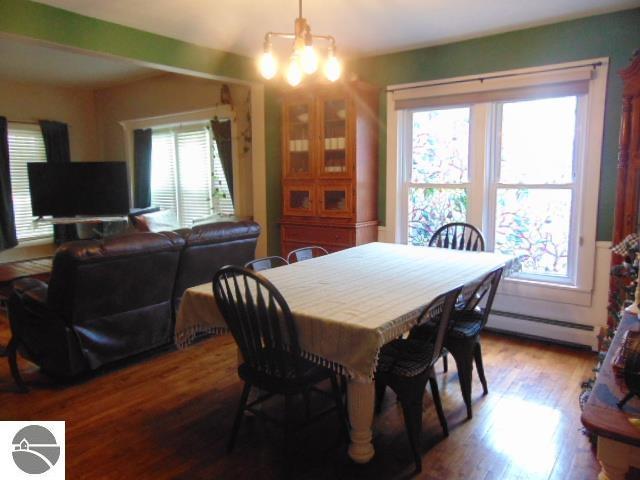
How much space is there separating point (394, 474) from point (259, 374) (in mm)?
736

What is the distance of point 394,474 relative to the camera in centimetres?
209

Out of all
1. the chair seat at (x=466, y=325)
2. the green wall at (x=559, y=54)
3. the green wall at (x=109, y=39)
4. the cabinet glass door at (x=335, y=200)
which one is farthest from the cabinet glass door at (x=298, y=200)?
the chair seat at (x=466, y=325)

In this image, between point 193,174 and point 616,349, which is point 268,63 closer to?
point 616,349

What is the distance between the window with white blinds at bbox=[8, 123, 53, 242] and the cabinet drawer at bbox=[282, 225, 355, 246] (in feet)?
12.1

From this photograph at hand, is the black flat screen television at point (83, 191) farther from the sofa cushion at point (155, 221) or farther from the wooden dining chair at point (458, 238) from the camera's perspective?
the wooden dining chair at point (458, 238)

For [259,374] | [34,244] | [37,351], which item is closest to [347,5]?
[259,374]

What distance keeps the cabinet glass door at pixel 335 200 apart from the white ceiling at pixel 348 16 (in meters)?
1.26

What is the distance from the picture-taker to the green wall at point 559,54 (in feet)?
10.9

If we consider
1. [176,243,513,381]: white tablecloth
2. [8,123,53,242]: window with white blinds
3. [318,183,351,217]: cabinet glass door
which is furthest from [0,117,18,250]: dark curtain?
[176,243,513,381]: white tablecloth

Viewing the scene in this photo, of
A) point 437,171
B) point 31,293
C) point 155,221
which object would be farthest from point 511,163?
point 155,221

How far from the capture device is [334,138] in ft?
14.2

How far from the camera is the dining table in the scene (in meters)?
1.84

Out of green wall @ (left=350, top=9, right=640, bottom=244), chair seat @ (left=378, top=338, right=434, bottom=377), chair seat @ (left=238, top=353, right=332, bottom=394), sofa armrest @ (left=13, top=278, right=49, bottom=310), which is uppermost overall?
green wall @ (left=350, top=9, right=640, bottom=244)

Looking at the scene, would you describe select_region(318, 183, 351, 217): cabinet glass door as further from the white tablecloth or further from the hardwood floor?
the hardwood floor
